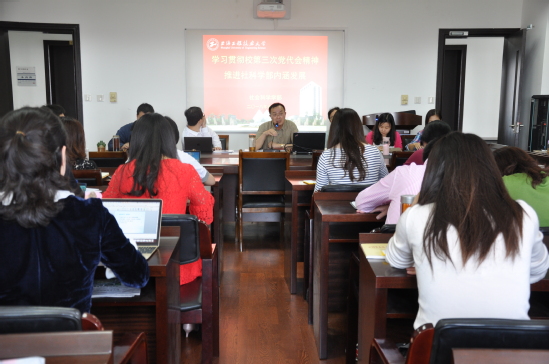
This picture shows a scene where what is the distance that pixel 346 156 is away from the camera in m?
3.10

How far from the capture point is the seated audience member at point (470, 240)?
4.43ft

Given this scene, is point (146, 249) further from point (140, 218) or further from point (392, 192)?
point (392, 192)

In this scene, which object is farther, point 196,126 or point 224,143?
point 224,143

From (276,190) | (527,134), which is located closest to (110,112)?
(276,190)

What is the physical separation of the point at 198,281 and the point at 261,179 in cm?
223

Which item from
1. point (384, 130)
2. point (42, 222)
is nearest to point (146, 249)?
point (42, 222)

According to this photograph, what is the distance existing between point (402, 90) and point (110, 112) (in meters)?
4.03

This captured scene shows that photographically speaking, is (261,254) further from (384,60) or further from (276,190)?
(384,60)

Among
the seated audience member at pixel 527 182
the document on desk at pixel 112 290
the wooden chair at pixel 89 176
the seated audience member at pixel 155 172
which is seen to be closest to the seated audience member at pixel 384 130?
the wooden chair at pixel 89 176

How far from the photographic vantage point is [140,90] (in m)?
7.00

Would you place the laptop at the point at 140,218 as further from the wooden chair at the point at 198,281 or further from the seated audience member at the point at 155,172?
the seated audience member at the point at 155,172

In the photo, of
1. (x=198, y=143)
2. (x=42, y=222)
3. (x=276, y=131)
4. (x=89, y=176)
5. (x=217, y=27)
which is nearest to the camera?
(x=42, y=222)

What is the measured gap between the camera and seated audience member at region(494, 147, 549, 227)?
2064 mm

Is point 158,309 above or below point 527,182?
below
